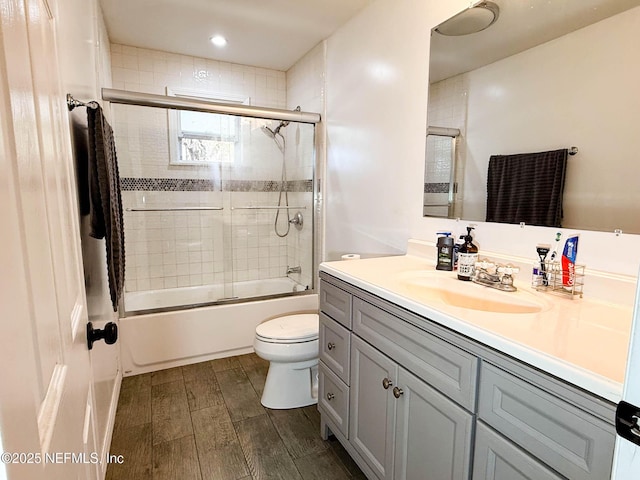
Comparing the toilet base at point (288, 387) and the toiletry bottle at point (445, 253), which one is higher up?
the toiletry bottle at point (445, 253)

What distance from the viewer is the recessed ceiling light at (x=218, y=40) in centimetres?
274

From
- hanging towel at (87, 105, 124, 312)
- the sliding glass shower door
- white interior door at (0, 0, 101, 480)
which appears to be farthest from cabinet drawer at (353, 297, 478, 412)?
the sliding glass shower door

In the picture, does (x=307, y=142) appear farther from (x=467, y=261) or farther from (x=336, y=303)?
(x=467, y=261)

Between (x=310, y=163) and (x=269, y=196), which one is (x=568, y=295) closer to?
(x=310, y=163)

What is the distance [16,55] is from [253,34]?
259 centimetres

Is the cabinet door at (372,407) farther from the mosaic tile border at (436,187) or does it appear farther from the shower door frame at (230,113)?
the shower door frame at (230,113)

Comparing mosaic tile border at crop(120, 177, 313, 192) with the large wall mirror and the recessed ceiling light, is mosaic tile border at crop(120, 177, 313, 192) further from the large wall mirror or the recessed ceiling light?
the large wall mirror

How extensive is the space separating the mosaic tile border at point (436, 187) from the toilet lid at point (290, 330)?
1010 millimetres

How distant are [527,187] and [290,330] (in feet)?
4.61

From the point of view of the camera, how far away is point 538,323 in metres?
0.94

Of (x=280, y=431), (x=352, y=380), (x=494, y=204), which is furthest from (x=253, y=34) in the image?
(x=280, y=431)

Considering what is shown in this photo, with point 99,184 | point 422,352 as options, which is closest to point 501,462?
point 422,352

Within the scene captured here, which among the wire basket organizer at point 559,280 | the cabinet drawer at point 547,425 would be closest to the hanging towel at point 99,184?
the cabinet drawer at point 547,425

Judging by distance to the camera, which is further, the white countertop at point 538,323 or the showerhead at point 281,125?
the showerhead at point 281,125
